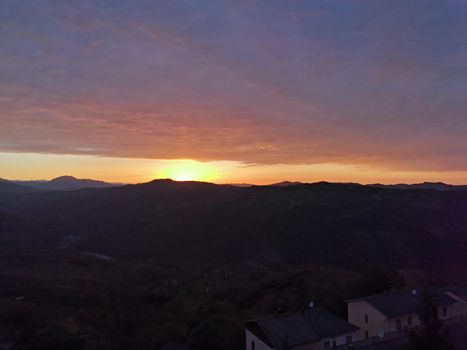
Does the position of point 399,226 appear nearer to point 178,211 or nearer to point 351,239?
point 351,239

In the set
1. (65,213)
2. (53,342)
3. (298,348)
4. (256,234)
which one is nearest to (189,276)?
(256,234)

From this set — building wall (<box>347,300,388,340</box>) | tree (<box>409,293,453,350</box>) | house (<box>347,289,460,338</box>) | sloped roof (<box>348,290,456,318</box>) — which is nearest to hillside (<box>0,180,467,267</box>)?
house (<box>347,289,460,338</box>)

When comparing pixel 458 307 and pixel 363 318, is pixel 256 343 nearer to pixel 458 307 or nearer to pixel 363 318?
pixel 363 318

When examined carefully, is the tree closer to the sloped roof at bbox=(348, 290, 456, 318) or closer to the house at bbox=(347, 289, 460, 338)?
the house at bbox=(347, 289, 460, 338)

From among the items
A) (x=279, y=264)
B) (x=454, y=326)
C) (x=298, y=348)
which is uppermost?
(x=454, y=326)

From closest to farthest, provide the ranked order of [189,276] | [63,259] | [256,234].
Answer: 1. [189,276]
2. [63,259]
3. [256,234]

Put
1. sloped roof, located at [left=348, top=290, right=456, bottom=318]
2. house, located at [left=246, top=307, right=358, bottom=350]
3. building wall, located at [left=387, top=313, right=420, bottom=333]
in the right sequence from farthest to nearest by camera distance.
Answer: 1. sloped roof, located at [left=348, top=290, right=456, bottom=318]
2. building wall, located at [left=387, top=313, right=420, bottom=333]
3. house, located at [left=246, top=307, right=358, bottom=350]

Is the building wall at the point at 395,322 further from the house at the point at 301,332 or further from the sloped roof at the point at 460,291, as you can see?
the sloped roof at the point at 460,291

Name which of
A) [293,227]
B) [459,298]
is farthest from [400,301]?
[293,227]
